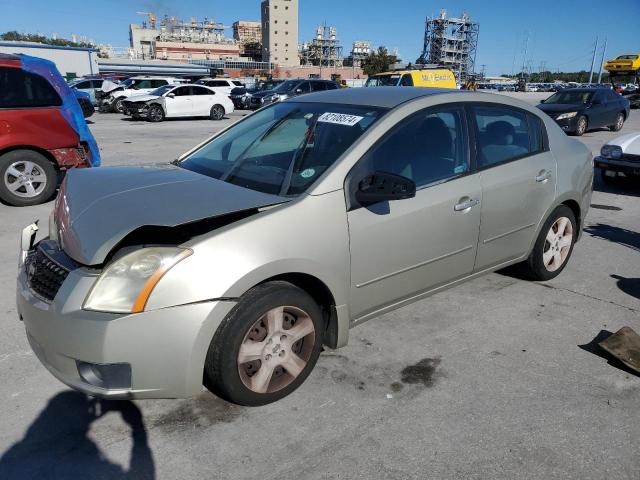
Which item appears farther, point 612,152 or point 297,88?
point 297,88

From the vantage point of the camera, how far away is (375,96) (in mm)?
3438

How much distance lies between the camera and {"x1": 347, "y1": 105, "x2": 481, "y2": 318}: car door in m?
2.88

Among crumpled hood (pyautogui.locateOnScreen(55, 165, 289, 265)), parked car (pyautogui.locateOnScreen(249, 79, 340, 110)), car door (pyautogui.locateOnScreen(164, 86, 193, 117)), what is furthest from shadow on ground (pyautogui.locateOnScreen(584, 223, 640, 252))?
parked car (pyautogui.locateOnScreen(249, 79, 340, 110))

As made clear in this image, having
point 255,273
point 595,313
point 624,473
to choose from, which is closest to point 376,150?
point 255,273

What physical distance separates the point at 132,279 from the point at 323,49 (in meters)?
160

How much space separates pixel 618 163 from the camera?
312 inches

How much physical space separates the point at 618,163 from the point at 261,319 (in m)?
7.60

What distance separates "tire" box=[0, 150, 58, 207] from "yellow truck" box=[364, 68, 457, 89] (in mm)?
15885

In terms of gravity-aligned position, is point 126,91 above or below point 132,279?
above

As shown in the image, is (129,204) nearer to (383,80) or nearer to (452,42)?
(383,80)

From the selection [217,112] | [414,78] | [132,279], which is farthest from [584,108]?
[132,279]

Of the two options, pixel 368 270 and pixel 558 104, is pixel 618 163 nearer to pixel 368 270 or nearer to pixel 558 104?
pixel 368 270

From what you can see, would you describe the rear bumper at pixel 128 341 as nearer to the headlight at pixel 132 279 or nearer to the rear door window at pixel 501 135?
the headlight at pixel 132 279

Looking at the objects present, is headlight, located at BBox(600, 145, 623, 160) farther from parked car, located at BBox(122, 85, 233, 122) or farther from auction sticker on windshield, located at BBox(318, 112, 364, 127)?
parked car, located at BBox(122, 85, 233, 122)
